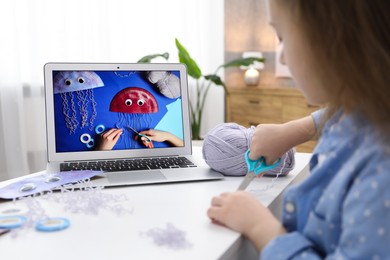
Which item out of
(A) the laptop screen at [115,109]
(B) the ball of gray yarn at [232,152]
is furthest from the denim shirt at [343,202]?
(A) the laptop screen at [115,109]

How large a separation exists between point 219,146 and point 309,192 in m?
0.44

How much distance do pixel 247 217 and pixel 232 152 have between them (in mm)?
324

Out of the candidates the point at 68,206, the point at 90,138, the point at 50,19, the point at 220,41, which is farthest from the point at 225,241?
the point at 220,41

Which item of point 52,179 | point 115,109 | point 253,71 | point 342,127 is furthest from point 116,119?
point 253,71

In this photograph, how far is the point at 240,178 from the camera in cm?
106

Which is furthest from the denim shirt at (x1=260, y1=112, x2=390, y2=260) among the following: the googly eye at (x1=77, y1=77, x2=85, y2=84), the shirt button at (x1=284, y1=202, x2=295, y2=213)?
the googly eye at (x1=77, y1=77, x2=85, y2=84)

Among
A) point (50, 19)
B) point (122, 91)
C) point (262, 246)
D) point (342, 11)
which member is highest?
point (50, 19)

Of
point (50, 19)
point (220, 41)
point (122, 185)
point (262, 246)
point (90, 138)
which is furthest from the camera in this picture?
point (220, 41)

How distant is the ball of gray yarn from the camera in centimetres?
104

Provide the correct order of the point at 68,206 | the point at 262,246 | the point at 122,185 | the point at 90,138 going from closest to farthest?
the point at 262,246 → the point at 68,206 → the point at 122,185 → the point at 90,138

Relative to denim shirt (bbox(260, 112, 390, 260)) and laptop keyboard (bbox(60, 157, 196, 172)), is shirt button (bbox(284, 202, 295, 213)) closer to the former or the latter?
denim shirt (bbox(260, 112, 390, 260))

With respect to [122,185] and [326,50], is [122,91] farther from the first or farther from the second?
[326,50]

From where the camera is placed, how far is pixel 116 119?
1184 millimetres

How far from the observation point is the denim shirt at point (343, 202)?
51cm
